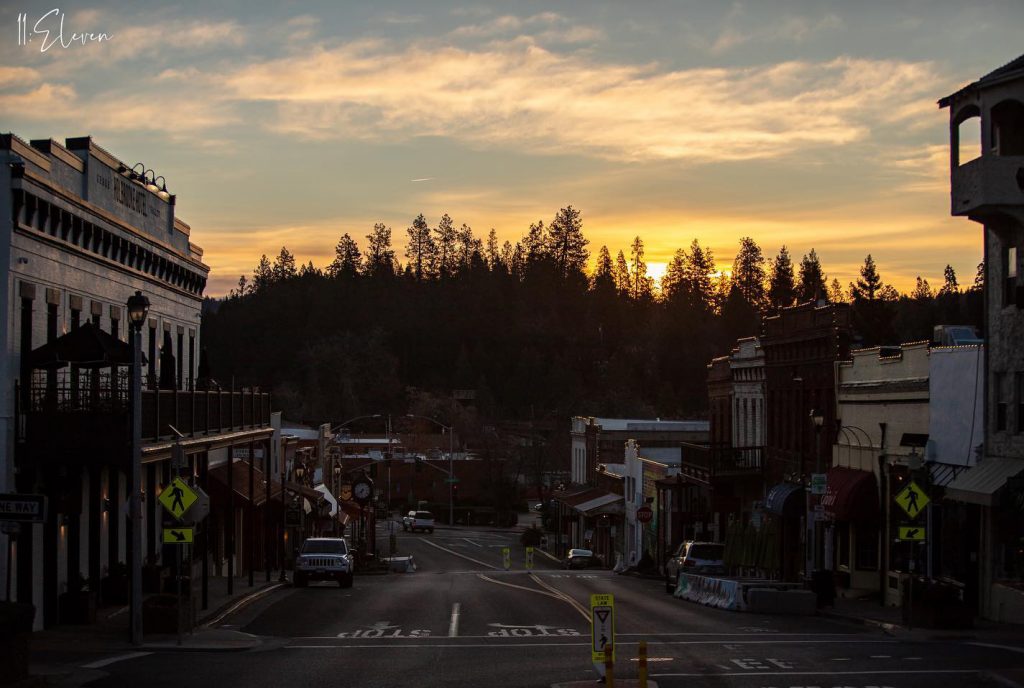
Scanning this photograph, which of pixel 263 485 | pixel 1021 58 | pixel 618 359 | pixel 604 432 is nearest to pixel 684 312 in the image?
pixel 618 359

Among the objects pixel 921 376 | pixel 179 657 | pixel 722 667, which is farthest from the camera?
pixel 921 376

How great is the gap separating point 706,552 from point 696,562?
0.75m

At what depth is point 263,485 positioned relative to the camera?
5016 cm

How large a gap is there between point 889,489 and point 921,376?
340 centimetres

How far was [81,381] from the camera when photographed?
1100 inches

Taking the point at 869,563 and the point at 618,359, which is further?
the point at 618,359

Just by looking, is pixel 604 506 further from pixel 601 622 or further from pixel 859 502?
pixel 601 622

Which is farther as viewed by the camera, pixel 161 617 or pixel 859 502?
pixel 859 502

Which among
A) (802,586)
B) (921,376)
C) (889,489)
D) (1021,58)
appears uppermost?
(1021,58)

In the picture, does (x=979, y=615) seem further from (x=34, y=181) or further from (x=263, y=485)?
(x=263, y=485)

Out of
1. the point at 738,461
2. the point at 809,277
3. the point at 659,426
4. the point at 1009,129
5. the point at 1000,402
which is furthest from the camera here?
the point at 809,277

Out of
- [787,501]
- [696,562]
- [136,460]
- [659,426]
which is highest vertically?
[136,460]

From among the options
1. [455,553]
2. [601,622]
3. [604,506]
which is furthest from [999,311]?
[455,553]

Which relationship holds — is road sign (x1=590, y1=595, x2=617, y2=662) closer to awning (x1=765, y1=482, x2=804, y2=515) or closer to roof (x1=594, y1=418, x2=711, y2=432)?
awning (x1=765, y1=482, x2=804, y2=515)
